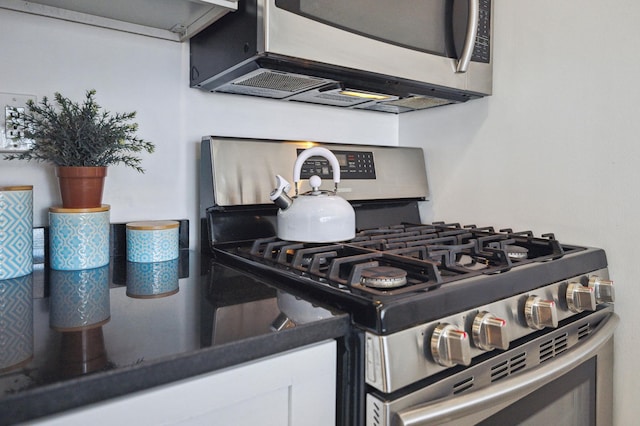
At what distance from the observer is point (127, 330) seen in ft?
1.80

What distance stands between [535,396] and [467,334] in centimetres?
30

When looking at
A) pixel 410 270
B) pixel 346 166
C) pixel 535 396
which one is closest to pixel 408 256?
pixel 410 270

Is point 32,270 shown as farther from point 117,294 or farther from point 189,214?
point 189,214

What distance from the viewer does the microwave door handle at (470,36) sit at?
1109mm

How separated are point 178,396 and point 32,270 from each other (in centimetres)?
56

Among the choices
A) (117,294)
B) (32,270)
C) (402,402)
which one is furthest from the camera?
(32,270)

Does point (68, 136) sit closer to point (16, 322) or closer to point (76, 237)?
point (76, 237)

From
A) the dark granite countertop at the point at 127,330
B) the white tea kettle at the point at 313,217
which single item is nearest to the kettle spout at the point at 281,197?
the white tea kettle at the point at 313,217

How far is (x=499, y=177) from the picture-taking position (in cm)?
126

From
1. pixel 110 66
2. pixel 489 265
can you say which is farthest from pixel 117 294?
pixel 489 265

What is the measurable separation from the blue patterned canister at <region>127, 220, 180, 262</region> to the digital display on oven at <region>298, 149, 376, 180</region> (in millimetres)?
402

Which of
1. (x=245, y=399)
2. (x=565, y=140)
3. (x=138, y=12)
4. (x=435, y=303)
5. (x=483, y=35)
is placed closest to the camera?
(x=245, y=399)

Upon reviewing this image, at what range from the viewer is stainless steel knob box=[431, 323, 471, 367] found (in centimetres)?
61

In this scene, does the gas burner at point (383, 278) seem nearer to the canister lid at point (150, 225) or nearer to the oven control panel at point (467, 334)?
the oven control panel at point (467, 334)
